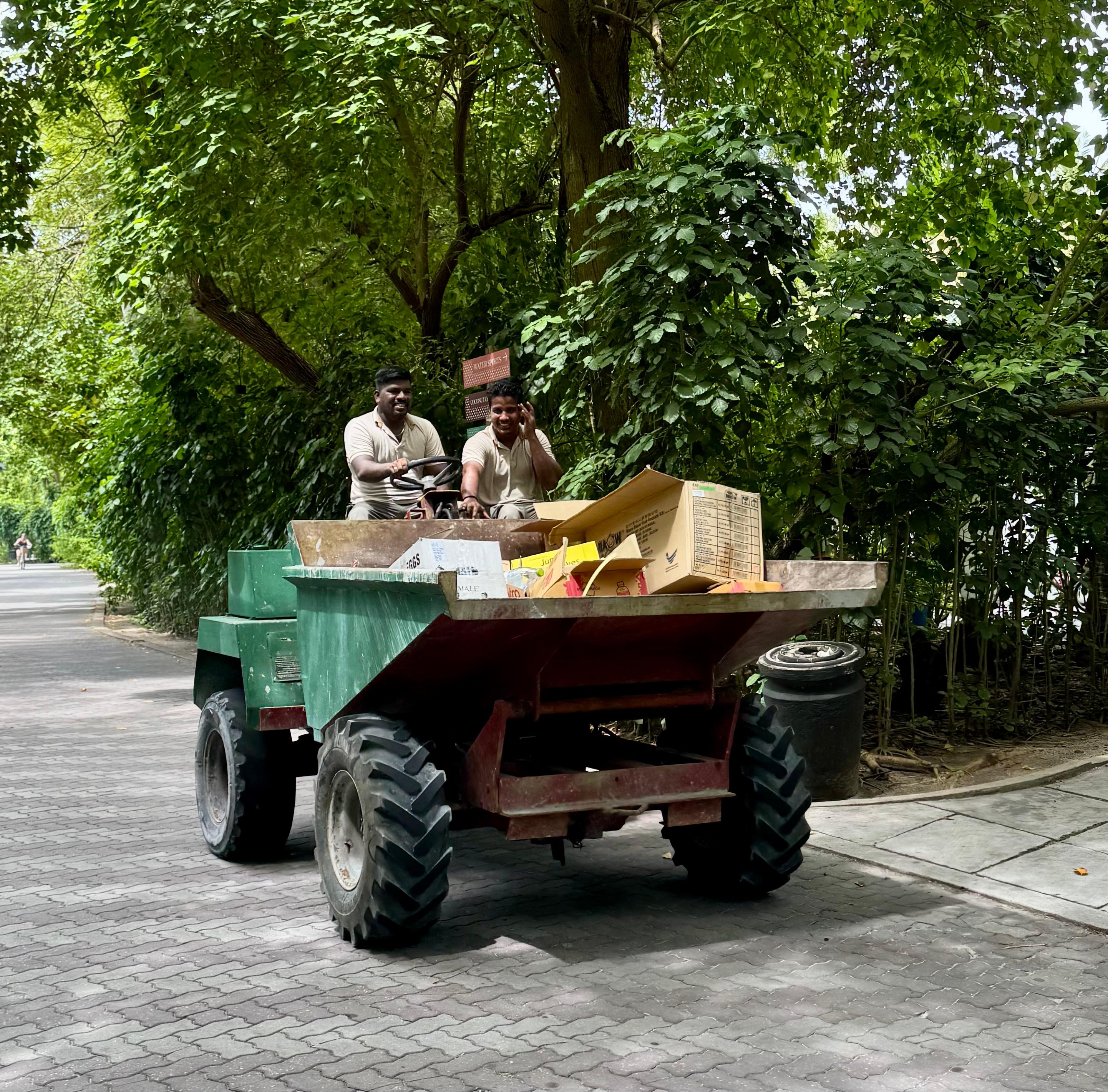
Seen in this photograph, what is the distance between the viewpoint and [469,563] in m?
5.06

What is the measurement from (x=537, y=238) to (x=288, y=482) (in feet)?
13.2

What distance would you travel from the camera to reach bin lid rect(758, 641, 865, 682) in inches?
305

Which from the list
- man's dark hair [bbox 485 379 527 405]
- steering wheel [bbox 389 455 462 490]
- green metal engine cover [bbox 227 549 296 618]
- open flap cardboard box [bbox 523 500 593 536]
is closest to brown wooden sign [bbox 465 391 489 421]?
man's dark hair [bbox 485 379 527 405]

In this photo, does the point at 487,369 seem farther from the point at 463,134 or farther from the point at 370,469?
the point at 463,134

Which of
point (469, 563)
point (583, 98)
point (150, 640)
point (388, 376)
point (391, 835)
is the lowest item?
point (150, 640)

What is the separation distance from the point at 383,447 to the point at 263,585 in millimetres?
1180

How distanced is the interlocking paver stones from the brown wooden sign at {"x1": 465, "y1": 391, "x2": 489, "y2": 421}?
5514 mm

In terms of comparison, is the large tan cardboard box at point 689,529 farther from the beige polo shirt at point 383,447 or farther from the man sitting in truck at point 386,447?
the beige polo shirt at point 383,447

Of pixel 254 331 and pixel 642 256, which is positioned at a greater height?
pixel 254 331

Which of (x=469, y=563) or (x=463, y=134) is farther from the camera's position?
(x=463, y=134)

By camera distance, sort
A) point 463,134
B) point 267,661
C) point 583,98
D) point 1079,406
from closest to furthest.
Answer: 1. point 267,661
2. point 1079,406
3. point 583,98
4. point 463,134

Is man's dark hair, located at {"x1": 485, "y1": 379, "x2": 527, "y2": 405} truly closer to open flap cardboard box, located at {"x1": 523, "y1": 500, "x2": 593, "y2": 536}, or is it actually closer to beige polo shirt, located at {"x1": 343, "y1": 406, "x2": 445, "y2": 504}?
beige polo shirt, located at {"x1": 343, "y1": 406, "x2": 445, "y2": 504}

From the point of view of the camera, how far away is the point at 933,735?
9.23 m

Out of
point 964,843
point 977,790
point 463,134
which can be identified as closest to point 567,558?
point 964,843
